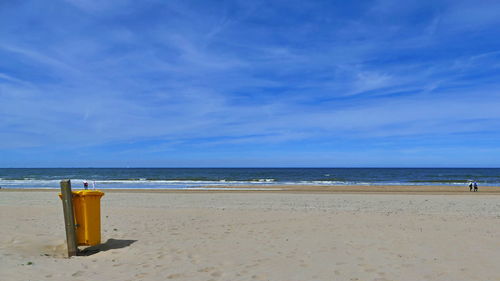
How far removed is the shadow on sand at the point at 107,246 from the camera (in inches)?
281

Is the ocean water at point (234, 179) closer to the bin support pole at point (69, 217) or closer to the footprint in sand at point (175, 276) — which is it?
the bin support pole at point (69, 217)

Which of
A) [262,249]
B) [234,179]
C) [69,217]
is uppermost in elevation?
[69,217]

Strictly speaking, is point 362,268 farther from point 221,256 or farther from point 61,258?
point 61,258

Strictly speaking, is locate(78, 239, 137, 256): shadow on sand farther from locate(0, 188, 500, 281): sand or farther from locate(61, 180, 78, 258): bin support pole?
locate(61, 180, 78, 258): bin support pole

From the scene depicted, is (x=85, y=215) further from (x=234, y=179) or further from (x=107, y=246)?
(x=234, y=179)

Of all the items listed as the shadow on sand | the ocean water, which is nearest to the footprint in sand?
the shadow on sand

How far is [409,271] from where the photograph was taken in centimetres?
564

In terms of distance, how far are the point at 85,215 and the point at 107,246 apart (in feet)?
2.89

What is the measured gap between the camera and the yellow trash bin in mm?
7086

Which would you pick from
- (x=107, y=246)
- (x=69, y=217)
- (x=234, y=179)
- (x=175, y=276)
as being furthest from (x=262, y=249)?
(x=234, y=179)

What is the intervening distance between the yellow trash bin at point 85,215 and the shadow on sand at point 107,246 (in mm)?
162

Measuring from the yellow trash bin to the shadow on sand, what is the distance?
0.53 feet

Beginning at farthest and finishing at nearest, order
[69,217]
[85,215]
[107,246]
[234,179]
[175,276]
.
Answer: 1. [234,179]
2. [107,246]
3. [85,215]
4. [69,217]
5. [175,276]

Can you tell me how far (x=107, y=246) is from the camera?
24.9 ft
